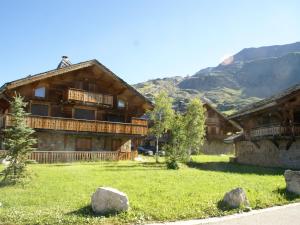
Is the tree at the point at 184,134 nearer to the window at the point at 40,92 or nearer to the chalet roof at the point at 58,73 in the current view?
the chalet roof at the point at 58,73

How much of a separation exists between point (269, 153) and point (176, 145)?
1028 cm

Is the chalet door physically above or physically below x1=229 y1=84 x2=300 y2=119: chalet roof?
below

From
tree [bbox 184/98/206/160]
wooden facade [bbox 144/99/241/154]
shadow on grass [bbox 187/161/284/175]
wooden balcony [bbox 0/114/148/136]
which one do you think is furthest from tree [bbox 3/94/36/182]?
wooden facade [bbox 144/99/241/154]

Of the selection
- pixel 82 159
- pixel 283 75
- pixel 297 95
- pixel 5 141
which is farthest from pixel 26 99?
pixel 283 75

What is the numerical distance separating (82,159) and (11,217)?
20.5 m

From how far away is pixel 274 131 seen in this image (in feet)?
102

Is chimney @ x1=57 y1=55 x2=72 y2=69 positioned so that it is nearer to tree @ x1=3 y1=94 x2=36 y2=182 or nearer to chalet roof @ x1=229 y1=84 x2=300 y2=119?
chalet roof @ x1=229 y1=84 x2=300 y2=119

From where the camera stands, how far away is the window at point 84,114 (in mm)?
35469

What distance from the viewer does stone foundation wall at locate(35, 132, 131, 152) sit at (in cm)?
3253

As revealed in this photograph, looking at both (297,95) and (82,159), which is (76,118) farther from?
(297,95)

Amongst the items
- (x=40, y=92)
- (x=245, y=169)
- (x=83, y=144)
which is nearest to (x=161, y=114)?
(x=83, y=144)

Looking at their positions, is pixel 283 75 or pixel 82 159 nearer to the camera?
pixel 82 159

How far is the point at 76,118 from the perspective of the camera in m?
35.3

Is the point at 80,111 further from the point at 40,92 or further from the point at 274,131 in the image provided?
the point at 274,131
